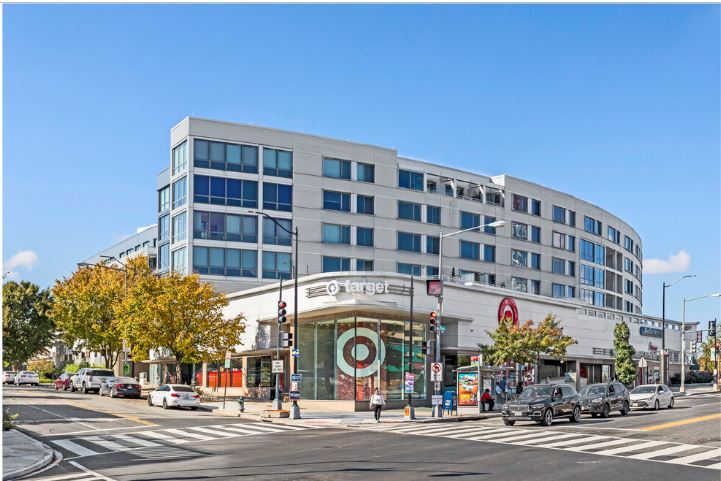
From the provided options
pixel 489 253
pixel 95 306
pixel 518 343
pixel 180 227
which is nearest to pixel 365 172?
pixel 489 253

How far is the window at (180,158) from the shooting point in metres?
67.2

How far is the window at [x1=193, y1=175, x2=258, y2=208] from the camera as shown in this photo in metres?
66.7

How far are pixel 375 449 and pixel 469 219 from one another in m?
56.3

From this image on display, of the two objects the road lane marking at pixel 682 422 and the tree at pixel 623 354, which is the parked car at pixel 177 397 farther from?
the tree at pixel 623 354

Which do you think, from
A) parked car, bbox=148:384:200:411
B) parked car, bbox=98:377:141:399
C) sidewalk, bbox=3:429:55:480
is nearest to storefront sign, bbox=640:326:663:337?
parked car, bbox=98:377:141:399

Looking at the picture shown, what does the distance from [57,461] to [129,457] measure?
194 centimetres

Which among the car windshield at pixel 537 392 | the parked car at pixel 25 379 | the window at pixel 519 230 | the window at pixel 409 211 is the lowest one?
the parked car at pixel 25 379

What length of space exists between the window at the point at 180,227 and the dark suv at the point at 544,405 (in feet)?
127

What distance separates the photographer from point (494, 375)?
4669cm

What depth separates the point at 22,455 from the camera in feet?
75.2

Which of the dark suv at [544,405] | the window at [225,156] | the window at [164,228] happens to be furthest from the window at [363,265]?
the dark suv at [544,405]

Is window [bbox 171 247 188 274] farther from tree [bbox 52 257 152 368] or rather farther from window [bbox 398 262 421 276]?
window [bbox 398 262 421 276]

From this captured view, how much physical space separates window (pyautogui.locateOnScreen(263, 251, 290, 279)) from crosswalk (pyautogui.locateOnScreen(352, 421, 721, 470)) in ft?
113

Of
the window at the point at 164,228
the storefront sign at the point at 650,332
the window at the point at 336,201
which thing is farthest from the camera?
the storefront sign at the point at 650,332
